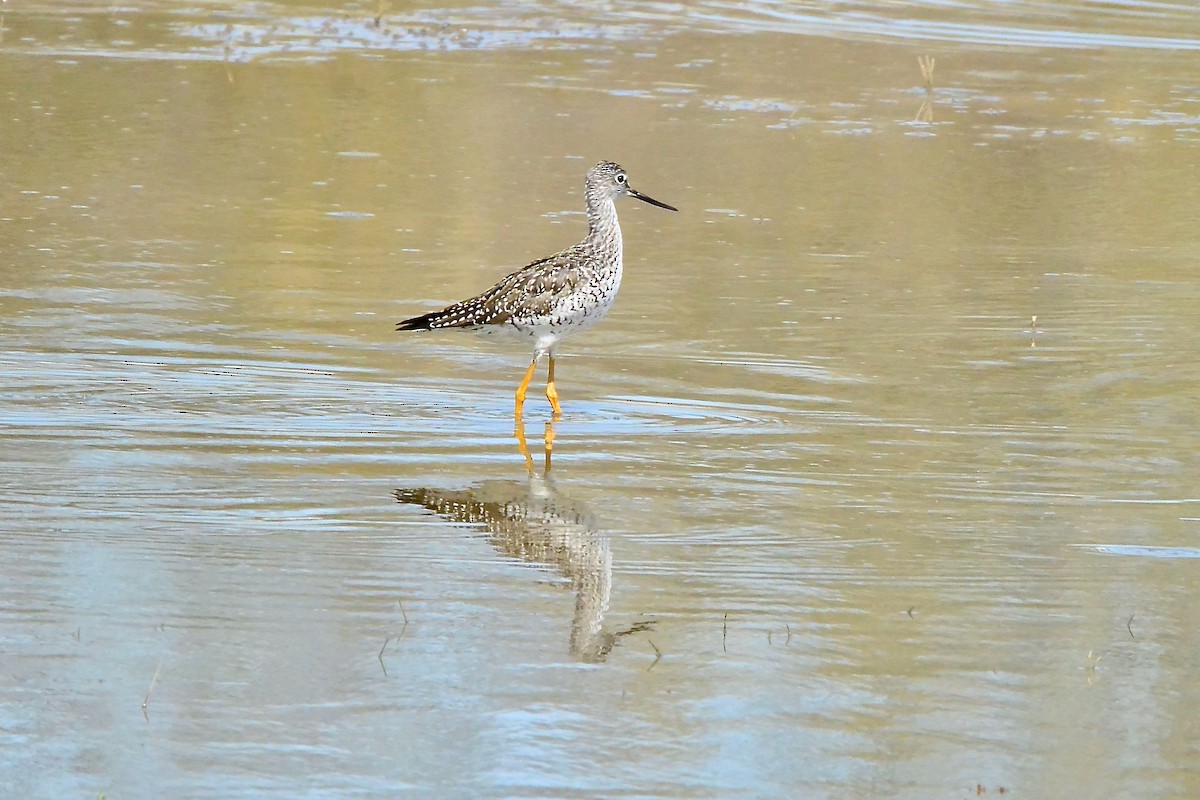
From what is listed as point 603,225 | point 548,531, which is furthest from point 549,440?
point 548,531

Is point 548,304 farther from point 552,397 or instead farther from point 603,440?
point 603,440

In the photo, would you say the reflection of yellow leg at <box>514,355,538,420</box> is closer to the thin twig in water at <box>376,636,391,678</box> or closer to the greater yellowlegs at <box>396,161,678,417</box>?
the greater yellowlegs at <box>396,161,678,417</box>

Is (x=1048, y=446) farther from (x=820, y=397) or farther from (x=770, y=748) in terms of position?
(x=770, y=748)

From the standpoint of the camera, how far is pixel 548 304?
9.45m

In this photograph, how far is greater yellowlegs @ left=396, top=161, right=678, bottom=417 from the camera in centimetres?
946

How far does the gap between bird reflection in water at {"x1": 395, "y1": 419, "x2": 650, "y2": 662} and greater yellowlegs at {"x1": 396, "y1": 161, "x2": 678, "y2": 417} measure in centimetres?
122

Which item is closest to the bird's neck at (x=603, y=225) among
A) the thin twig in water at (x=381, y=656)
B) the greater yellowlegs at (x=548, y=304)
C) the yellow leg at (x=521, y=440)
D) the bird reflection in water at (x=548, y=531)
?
the greater yellowlegs at (x=548, y=304)

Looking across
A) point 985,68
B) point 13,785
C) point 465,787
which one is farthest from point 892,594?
point 985,68

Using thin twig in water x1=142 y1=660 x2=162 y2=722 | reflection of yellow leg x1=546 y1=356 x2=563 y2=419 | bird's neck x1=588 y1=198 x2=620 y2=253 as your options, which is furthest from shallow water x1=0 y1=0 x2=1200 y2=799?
bird's neck x1=588 y1=198 x2=620 y2=253

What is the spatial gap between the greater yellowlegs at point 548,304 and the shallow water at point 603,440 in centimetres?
34

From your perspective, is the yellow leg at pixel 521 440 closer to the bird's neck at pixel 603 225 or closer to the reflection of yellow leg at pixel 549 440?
the reflection of yellow leg at pixel 549 440

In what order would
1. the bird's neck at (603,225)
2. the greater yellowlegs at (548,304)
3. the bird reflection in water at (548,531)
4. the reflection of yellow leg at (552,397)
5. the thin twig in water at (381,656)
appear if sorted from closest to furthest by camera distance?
the thin twig in water at (381,656), the bird reflection in water at (548,531), the reflection of yellow leg at (552,397), the greater yellowlegs at (548,304), the bird's neck at (603,225)

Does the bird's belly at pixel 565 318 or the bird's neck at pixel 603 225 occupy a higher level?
the bird's neck at pixel 603 225

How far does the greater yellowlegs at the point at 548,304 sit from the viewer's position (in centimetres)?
946
